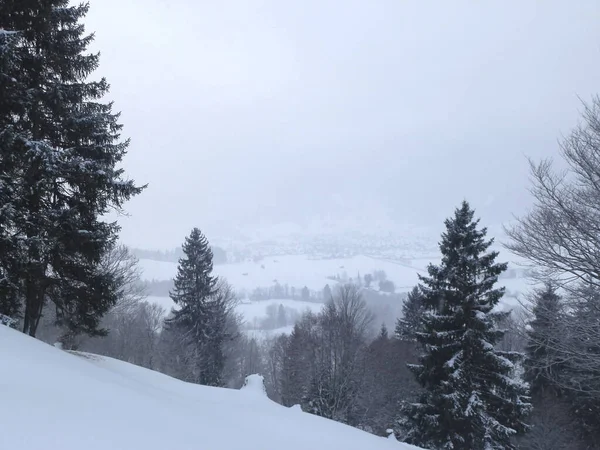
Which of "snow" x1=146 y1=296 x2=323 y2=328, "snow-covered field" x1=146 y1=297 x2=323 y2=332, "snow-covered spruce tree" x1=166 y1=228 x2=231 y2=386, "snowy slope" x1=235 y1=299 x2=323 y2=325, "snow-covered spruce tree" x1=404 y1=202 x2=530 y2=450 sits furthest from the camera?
"snowy slope" x1=235 y1=299 x2=323 y2=325

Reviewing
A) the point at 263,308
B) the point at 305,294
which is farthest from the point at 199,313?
the point at 305,294

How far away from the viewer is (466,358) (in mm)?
13305

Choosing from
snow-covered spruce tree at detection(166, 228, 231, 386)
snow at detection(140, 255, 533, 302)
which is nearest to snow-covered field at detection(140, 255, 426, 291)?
snow at detection(140, 255, 533, 302)

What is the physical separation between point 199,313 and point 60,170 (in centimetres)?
1808

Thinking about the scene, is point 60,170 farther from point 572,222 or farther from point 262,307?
point 262,307

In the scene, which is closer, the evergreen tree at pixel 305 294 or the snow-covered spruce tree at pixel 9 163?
the snow-covered spruce tree at pixel 9 163

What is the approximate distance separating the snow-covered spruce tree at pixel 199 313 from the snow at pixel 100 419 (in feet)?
60.6

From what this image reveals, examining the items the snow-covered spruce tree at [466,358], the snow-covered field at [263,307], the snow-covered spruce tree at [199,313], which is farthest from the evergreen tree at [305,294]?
the snow-covered spruce tree at [466,358]

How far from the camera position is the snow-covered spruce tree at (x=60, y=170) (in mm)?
7059

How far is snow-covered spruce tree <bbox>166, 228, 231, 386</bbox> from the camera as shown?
2373 cm

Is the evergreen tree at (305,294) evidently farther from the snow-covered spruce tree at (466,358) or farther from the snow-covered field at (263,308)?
the snow-covered spruce tree at (466,358)

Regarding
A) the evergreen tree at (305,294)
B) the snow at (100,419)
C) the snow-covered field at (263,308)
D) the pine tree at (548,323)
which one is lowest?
the snow at (100,419)

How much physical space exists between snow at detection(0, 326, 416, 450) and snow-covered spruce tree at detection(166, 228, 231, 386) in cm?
1846

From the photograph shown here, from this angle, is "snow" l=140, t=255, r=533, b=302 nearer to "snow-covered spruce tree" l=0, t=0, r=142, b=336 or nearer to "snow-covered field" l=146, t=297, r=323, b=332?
"snow-covered field" l=146, t=297, r=323, b=332
